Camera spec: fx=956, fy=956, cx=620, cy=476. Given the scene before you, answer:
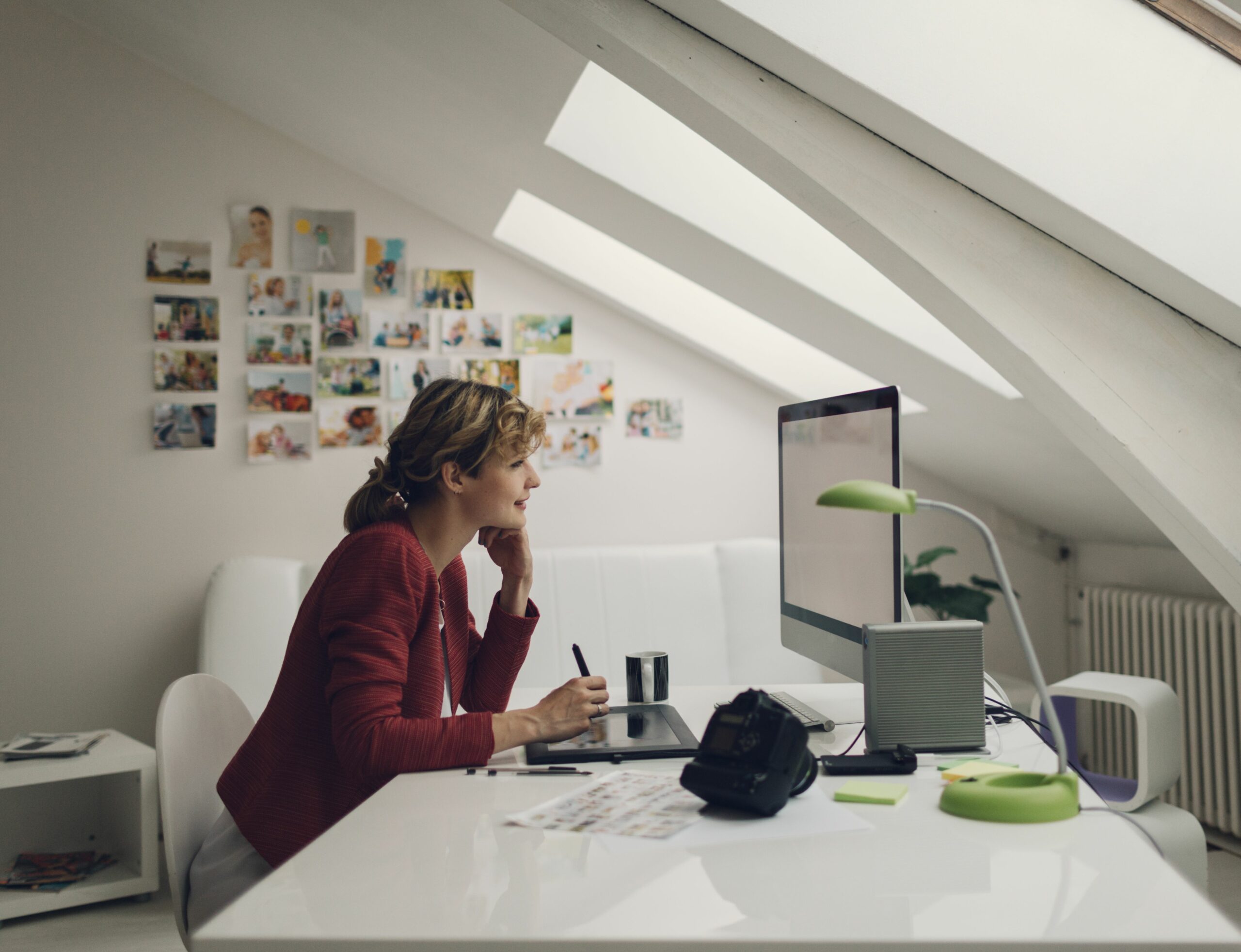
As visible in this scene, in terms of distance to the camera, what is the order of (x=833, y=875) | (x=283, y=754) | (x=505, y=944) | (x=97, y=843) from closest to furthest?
(x=505, y=944)
(x=833, y=875)
(x=283, y=754)
(x=97, y=843)

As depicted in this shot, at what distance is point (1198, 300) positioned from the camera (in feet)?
4.67

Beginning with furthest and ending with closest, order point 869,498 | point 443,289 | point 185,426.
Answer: point 443,289
point 185,426
point 869,498

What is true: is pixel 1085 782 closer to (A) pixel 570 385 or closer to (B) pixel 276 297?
(A) pixel 570 385

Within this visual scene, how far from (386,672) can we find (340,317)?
221 centimetres

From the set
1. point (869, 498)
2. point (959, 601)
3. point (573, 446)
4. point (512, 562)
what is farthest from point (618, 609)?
point (869, 498)

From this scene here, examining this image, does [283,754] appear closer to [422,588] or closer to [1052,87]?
[422,588]

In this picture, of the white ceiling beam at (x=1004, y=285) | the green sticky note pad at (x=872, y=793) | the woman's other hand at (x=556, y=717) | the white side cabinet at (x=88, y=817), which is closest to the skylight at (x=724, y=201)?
the white ceiling beam at (x=1004, y=285)

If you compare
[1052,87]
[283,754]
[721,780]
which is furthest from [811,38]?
[283,754]

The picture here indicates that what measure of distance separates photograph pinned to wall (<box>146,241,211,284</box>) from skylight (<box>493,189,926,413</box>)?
3.11ft

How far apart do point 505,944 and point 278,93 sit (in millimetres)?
2693

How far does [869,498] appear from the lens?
0.90 meters

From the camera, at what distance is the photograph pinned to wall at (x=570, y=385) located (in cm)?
320

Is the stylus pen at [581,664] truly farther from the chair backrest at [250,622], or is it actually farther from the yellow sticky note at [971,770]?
the chair backrest at [250,622]

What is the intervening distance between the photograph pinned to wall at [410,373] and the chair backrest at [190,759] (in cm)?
177
